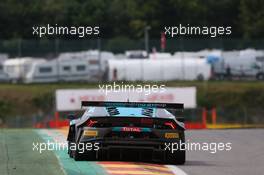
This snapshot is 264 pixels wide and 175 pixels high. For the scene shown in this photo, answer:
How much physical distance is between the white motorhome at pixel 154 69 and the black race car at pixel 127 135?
133 feet

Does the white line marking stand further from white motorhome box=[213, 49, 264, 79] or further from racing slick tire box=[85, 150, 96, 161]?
white motorhome box=[213, 49, 264, 79]

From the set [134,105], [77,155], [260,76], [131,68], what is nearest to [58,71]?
[131,68]

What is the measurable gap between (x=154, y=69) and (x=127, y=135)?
42.4 m

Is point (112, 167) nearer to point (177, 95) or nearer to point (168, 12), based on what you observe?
point (177, 95)

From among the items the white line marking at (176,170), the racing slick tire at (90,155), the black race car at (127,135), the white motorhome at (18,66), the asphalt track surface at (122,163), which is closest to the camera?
the asphalt track surface at (122,163)

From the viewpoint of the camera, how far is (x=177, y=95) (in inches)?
1774

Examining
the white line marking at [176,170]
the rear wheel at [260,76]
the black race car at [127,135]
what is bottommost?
the white line marking at [176,170]

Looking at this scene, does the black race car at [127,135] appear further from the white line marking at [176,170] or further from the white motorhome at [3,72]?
the white motorhome at [3,72]

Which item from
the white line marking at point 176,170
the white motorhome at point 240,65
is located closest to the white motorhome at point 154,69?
the white motorhome at point 240,65

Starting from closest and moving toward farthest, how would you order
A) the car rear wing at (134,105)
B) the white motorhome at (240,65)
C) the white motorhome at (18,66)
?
the car rear wing at (134,105) < the white motorhome at (18,66) < the white motorhome at (240,65)

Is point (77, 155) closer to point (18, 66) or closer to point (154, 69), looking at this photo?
point (154, 69)

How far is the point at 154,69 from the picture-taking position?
2253 inches

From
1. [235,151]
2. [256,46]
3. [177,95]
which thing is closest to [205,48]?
[256,46]

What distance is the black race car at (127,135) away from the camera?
1484 centimetres
